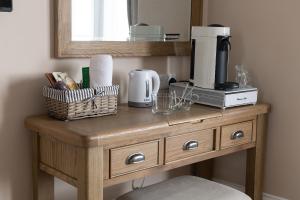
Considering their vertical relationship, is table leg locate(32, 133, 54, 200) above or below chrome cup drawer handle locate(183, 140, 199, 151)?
below

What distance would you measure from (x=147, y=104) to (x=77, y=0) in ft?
1.89

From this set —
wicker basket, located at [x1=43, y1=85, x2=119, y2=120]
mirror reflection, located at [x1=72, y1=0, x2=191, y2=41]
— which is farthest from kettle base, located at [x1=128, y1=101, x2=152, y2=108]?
mirror reflection, located at [x1=72, y1=0, x2=191, y2=41]

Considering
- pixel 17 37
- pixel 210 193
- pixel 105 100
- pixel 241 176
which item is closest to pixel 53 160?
pixel 105 100

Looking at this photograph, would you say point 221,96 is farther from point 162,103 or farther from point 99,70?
point 99,70

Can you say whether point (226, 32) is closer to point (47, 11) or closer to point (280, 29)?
point (280, 29)

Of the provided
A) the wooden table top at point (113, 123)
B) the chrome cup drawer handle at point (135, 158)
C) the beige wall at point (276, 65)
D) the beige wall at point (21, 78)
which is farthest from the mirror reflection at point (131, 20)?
the chrome cup drawer handle at point (135, 158)

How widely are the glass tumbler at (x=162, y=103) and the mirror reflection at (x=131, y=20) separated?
1.01 feet

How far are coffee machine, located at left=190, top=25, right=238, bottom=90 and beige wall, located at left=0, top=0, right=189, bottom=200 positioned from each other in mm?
657

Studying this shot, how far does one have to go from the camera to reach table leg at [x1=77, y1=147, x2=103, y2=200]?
1573mm

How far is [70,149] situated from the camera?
1.65 meters

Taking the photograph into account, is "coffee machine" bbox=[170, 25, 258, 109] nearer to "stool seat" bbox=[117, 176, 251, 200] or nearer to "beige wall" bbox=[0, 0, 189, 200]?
"stool seat" bbox=[117, 176, 251, 200]

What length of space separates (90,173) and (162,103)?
2.29ft

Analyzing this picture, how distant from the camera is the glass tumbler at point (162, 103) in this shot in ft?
6.56

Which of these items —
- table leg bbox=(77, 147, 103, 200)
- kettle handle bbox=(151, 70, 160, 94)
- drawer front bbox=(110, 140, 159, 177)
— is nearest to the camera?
table leg bbox=(77, 147, 103, 200)
